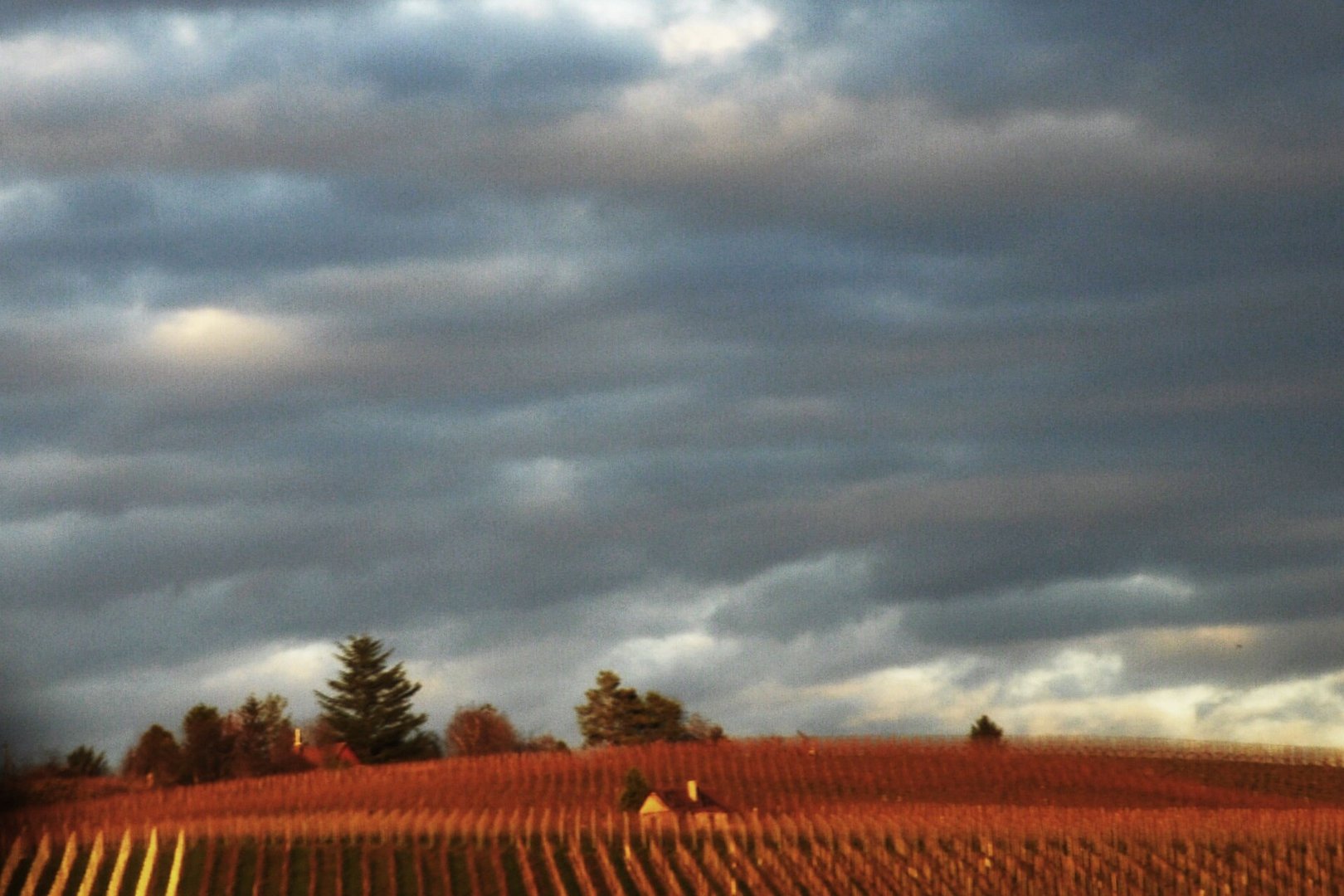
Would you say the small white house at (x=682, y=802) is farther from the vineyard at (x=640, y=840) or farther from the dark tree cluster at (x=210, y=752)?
the dark tree cluster at (x=210, y=752)

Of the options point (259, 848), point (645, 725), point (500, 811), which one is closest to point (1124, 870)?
point (500, 811)

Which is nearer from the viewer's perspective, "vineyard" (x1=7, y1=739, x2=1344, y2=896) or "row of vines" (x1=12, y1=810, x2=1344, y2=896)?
"row of vines" (x1=12, y1=810, x2=1344, y2=896)

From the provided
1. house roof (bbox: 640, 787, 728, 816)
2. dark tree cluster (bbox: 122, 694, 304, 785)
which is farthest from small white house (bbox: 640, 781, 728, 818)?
dark tree cluster (bbox: 122, 694, 304, 785)

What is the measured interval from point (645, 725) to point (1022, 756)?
32.2m

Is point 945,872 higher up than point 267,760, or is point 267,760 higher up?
point 267,760

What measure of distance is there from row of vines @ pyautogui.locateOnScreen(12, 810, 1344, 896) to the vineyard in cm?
9

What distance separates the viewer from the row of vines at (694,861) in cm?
4909

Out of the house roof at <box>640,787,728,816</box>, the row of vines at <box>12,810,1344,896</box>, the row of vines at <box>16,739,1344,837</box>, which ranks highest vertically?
the row of vines at <box>16,739,1344,837</box>

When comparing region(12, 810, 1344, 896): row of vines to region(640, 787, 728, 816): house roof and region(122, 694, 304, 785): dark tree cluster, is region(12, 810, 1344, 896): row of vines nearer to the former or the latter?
region(640, 787, 728, 816): house roof

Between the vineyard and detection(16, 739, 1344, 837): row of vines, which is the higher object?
detection(16, 739, 1344, 837): row of vines

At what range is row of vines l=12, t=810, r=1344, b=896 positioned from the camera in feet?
161

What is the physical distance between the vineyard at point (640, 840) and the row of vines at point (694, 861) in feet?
0.30

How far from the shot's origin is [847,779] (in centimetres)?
7725

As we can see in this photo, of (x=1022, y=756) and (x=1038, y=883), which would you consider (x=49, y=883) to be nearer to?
(x=1038, y=883)
